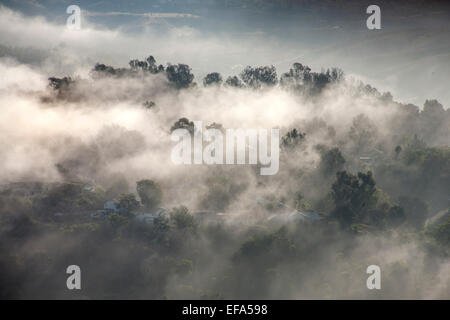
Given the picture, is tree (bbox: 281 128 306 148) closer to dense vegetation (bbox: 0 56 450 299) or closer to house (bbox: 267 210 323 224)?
dense vegetation (bbox: 0 56 450 299)

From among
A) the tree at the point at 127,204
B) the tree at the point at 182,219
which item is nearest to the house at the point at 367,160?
the tree at the point at 182,219

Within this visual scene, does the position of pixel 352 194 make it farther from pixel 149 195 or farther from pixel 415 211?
pixel 149 195

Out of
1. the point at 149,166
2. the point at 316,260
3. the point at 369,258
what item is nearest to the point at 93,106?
the point at 149,166

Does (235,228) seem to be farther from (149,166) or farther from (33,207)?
(33,207)

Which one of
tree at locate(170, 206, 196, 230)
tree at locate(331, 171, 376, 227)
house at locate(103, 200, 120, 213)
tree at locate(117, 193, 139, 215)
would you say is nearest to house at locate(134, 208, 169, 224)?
tree at locate(117, 193, 139, 215)

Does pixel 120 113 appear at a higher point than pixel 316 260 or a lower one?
higher

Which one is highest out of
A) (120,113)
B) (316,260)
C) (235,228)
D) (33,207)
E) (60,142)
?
(120,113)

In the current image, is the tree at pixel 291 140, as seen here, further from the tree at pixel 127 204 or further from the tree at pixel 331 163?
the tree at pixel 127 204

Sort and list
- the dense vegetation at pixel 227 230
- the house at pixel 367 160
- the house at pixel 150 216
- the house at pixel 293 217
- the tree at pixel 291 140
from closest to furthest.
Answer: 1. the dense vegetation at pixel 227 230
2. the house at pixel 150 216
3. the house at pixel 293 217
4. the tree at pixel 291 140
5. the house at pixel 367 160
